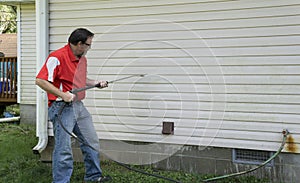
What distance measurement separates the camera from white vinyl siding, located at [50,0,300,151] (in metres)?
3.42

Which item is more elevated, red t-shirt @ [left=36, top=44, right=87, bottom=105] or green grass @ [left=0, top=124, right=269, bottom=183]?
red t-shirt @ [left=36, top=44, right=87, bottom=105]

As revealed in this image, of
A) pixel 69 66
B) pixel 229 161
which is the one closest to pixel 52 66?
pixel 69 66

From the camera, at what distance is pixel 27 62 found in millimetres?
8250

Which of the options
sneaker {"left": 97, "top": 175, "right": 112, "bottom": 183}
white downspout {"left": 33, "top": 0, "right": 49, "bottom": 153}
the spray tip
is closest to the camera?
the spray tip

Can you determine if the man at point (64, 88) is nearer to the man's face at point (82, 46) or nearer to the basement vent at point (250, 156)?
the man's face at point (82, 46)

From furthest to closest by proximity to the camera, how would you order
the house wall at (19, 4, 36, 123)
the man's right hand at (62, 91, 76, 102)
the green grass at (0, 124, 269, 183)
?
the house wall at (19, 4, 36, 123) < the green grass at (0, 124, 269, 183) < the man's right hand at (62, 91, 76, 102)

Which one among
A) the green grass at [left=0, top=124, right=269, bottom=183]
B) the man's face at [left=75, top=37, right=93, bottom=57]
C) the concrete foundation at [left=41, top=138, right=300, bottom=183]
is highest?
the man's face at [left=75, top=37, right=93, bottom=57]

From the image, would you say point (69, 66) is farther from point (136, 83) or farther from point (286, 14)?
point (286, 14)

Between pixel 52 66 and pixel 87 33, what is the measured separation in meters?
0.44

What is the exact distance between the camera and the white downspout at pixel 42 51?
4246mm

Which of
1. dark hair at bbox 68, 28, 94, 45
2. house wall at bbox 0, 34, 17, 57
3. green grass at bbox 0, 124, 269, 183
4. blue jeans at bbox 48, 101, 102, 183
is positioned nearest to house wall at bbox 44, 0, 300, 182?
green grass at bbox 0, 124, 269, 183

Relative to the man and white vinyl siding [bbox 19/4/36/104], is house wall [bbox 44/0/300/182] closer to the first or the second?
the man

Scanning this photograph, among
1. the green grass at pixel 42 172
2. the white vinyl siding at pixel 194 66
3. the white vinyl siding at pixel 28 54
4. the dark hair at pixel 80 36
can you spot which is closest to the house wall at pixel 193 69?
the white vinyl siding at pixel 194 66

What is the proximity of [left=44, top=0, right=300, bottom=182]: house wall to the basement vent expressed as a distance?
7cm
